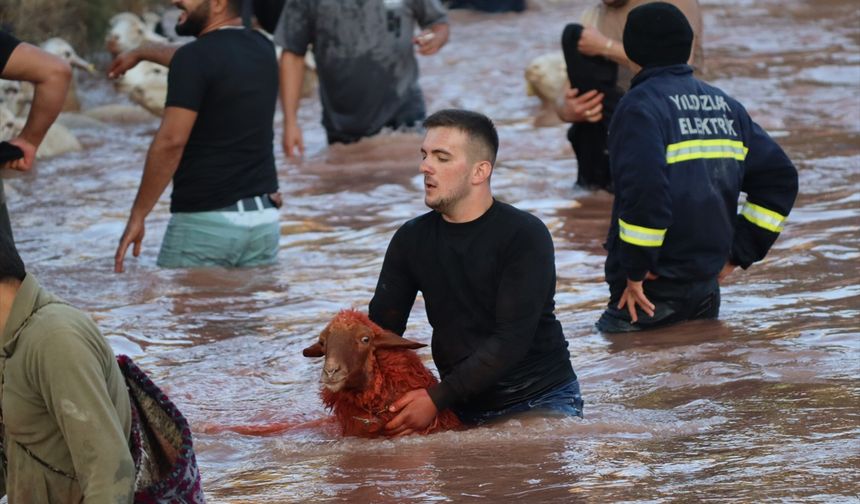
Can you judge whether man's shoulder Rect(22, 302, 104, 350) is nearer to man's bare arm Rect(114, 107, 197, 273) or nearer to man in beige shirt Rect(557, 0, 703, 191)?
man's bare arm Rect(114, 107, 197, 273)

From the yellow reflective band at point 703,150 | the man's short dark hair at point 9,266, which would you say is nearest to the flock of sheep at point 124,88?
the yellow reflective band at point 703,150

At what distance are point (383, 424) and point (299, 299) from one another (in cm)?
301

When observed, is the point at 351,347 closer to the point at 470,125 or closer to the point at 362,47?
the point at 470,125

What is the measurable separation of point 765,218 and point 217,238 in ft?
9.07

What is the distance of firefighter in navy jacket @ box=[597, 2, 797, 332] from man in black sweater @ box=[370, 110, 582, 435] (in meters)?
1.10

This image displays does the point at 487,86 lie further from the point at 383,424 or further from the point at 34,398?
the point at 34,398

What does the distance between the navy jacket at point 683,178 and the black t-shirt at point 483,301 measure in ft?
3.45

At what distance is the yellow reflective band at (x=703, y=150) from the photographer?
6.70 metres

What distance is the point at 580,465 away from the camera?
5.26 metres

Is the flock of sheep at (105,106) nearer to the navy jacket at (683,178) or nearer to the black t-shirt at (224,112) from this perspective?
the black t-shirt at (224,112)

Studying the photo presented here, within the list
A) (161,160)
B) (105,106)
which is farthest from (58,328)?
(105,106)

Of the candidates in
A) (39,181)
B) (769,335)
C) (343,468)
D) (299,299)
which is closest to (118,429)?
(343,468)

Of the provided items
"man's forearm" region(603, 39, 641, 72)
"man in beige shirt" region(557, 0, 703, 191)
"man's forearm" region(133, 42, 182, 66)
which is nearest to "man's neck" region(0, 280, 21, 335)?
"man's forearm" region(133, 42, 182, 66)

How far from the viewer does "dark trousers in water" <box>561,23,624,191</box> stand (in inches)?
351
